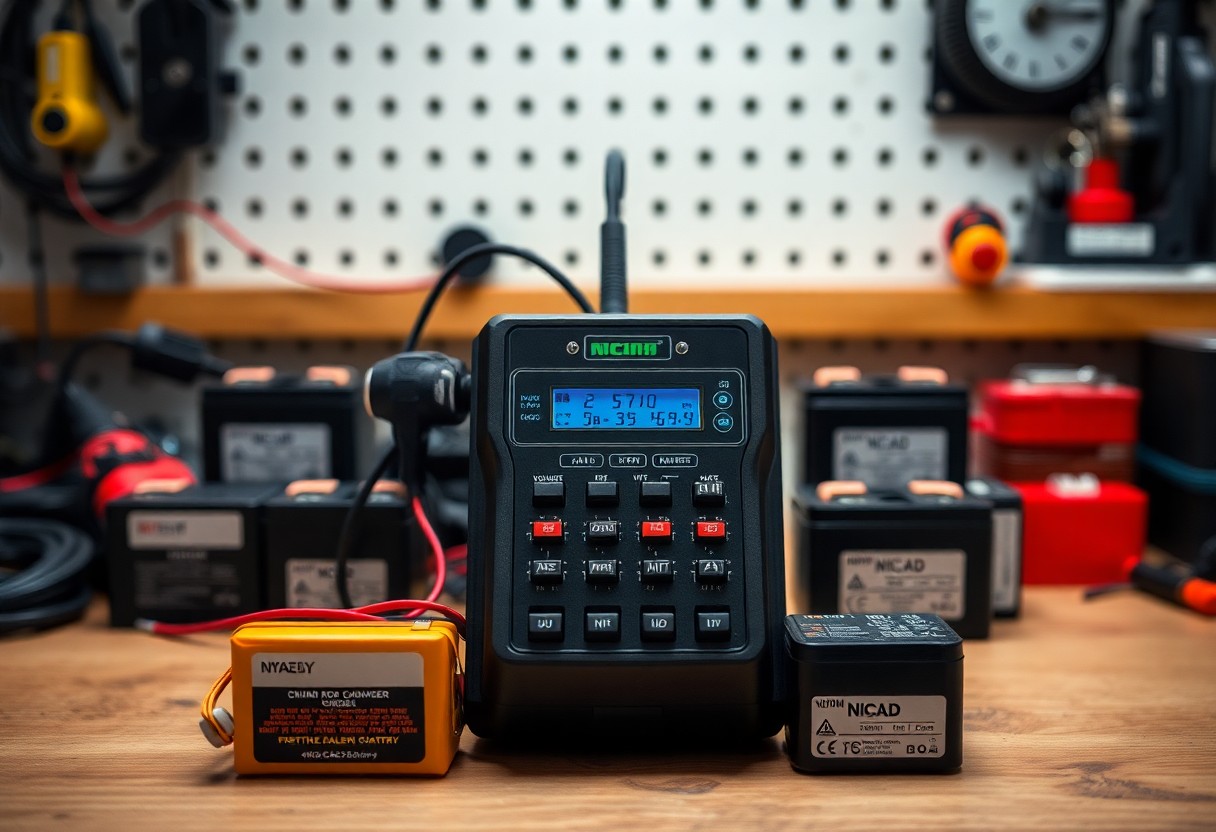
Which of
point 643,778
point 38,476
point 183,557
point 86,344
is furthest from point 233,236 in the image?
point 643,778

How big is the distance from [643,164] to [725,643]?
0.67 m

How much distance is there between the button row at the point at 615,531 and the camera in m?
0.63

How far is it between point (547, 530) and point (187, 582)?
395mm

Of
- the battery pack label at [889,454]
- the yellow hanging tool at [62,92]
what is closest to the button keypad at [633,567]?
the battery pack label at [889,454]

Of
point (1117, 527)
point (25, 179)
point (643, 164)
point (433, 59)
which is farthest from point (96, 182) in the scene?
point (1117, 527)

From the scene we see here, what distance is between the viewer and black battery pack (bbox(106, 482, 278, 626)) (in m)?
0.86

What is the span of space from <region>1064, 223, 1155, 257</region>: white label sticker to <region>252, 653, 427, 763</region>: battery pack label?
2.71ft

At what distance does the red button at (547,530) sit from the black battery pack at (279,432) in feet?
1.24

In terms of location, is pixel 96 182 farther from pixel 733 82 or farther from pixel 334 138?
pixel 733 82

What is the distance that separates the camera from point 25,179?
111cm

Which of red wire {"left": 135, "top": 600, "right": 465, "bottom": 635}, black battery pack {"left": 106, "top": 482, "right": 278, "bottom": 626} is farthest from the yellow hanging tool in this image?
red wire {"left": 135, "top": 600, "right": 465, "bottom": 635}

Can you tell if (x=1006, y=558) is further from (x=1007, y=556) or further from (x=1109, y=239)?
(x=1109, y=239)

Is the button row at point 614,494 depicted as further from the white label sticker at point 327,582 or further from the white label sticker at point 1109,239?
the white label sticker at point 1109,239

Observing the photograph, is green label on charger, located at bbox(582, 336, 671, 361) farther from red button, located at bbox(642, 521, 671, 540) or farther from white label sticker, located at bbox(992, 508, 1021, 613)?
white label sticker, located at bbox(992, 508, 1021, 613)
